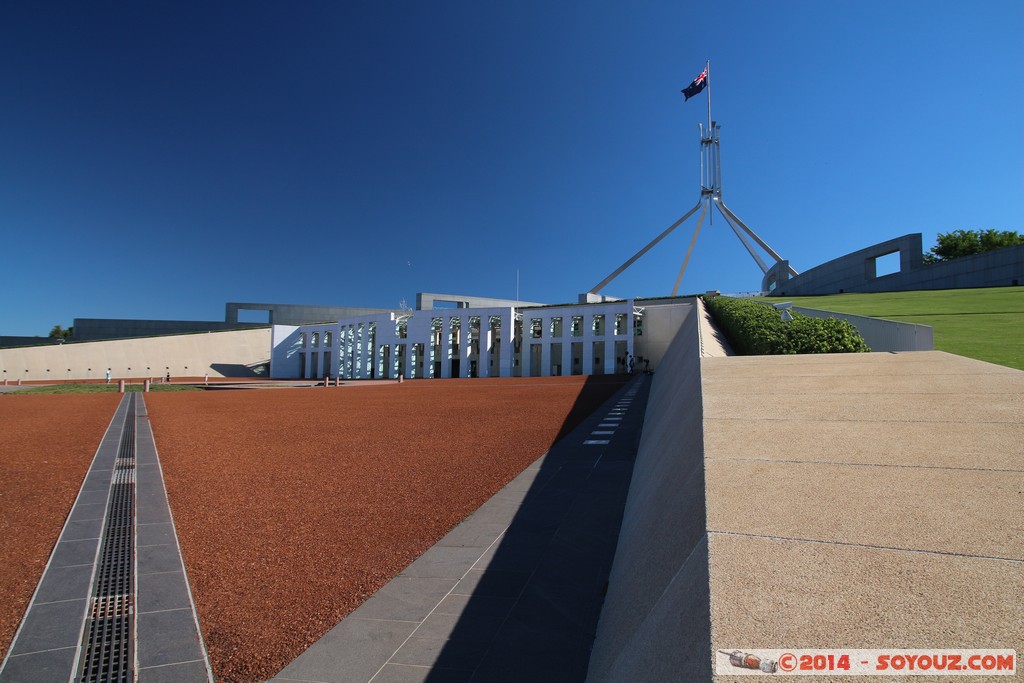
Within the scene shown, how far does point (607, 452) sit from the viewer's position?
7.84 meters

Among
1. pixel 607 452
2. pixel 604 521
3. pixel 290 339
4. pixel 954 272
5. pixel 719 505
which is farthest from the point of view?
pixel 290 339

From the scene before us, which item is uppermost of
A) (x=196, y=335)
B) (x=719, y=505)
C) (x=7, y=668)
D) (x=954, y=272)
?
(x=954, y=272)

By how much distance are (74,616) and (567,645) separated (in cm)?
316

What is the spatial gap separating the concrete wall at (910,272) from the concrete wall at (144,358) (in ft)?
162

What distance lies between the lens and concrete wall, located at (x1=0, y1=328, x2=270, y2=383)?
123 ft

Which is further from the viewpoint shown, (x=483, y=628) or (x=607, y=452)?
(x=607, y=452)

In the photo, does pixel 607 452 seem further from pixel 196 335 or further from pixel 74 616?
pixel 196 335

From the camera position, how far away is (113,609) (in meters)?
3.43

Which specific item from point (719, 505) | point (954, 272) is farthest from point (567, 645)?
point (954, 272)

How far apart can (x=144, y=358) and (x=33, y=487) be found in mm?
42556

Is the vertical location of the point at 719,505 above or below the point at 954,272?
below

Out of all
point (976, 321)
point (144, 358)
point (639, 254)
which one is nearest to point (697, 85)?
point (639, 254)

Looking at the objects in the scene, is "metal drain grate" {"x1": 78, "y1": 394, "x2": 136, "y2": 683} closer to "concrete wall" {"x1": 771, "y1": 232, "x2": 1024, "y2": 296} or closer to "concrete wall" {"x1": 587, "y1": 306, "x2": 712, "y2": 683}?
"concrete wall" {"x1": 587, "y1": 306, "x2": 712, "y2": 683}

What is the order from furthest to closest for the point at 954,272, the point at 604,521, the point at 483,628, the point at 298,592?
the point at 954,272, the point at 604,521, the point at 298,592, the point at 483,628
